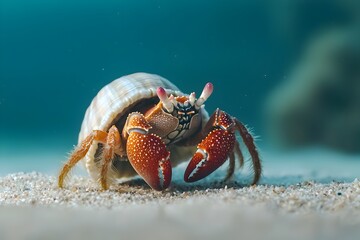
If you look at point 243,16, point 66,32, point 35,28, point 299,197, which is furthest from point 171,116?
point 35,28

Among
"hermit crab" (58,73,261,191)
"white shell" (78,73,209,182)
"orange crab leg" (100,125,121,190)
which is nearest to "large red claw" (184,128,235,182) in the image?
"hermit crab" (58,73,261,191)

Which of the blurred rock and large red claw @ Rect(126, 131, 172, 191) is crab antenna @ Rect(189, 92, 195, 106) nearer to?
large red claw @ Rect(126, 131, 172, 191)

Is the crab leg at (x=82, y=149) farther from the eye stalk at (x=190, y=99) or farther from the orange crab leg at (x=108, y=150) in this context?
the eye stalk at (x=190, y=99)

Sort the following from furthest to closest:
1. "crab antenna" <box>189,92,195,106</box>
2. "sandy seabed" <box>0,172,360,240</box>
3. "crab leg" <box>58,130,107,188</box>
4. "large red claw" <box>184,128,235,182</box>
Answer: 1. "crab leg" <box>58,130,107,188</box>
2. "crab antenna" <box>189,92,195,106</box>
3. "large red claw" <box>184,128,235,182</box>
4. "sandy seabed" <box>0,172,360,240</box>

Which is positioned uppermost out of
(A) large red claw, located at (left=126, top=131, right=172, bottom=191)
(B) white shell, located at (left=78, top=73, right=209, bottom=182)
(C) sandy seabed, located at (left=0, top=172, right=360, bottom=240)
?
(B) white shell, located at (left=78, top=73, right=209, bottom=182)

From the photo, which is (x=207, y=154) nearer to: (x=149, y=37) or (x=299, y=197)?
(x=299, y=197)

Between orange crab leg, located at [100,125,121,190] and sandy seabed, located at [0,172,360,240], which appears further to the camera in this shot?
orange crab leg, located at [100,125,121,190]
